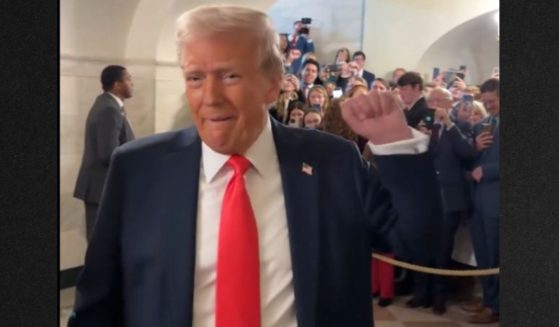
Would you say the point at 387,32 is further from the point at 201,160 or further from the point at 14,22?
the point at 14,22

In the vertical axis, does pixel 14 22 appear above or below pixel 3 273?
above

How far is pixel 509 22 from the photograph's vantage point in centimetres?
175

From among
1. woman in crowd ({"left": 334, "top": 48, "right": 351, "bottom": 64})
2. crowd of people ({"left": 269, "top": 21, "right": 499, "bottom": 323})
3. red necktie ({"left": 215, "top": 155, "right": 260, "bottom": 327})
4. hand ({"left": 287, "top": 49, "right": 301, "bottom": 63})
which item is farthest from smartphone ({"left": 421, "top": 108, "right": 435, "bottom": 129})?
red necktie ({"left": 215, "top": 155, "right": 260, "bottom": 327})

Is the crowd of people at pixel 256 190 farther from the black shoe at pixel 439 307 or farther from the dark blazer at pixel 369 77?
the black shoe at pixel 439 307

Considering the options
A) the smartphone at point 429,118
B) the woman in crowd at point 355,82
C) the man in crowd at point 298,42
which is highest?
the man in crowd at point 298,42

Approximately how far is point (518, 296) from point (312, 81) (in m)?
0.78

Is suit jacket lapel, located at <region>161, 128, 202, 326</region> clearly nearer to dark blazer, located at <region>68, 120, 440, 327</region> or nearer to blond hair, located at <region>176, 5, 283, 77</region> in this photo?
dark blazer, located at <region>68, 120, 440, 327</region>

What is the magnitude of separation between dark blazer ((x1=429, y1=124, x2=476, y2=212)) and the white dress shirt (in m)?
0.38

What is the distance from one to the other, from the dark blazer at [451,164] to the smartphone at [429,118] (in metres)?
0.01

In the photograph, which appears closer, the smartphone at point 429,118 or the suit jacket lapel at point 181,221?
the suit jacket lapel at point 181,221

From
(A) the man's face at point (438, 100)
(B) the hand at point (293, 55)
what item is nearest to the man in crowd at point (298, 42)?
(B) the hand at point (293, 55)

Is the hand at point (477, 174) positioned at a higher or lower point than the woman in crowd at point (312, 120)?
lower

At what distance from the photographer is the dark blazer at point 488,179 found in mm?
1660

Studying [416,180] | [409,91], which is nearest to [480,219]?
[416,180]
